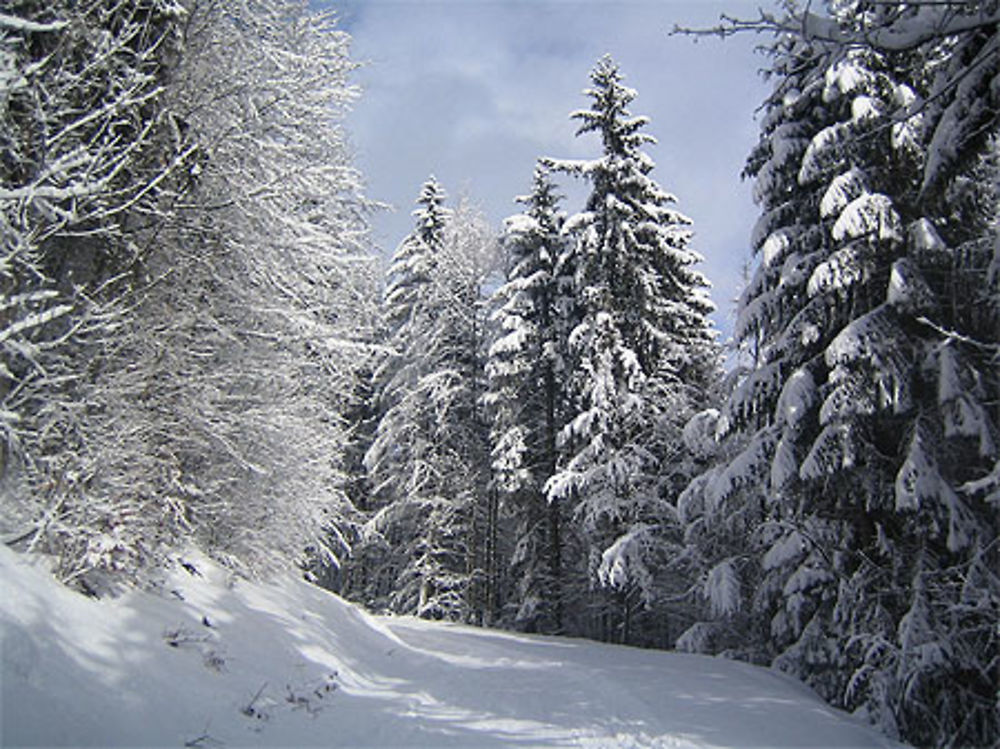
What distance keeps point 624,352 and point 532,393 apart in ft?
17.4

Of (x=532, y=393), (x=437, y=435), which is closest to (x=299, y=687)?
(x=532, y=393)

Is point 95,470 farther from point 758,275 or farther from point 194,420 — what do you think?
point 758,275

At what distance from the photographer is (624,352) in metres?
16.2

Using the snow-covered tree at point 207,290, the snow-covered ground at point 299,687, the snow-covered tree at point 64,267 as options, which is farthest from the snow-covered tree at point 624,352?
the snow-covered tree at point 64,267

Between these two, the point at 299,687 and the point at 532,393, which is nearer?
the point at 299,687

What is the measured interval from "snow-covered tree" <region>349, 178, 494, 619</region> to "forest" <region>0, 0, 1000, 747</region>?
6679 millimetres

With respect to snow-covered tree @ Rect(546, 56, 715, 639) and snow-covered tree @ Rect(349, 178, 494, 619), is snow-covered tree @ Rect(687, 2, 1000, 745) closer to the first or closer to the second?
snow-covered tree @ Rect(546, 56, 715, 639)

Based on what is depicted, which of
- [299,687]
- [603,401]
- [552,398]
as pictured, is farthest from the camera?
[552,398]

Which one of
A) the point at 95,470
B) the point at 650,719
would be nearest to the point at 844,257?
the point at 650,719

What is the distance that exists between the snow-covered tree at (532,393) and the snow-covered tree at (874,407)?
30.8 feet

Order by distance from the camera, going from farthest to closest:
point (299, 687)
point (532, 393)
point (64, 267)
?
point (532, 393) < point (299, 687) < point (64, 267)

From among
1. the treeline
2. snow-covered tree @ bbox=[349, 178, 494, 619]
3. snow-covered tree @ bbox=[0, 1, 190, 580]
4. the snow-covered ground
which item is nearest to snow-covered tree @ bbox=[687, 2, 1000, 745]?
the snow-covered ground

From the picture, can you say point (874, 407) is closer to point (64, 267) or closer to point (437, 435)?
point (64, 267)

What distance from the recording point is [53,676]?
3.95 metres
